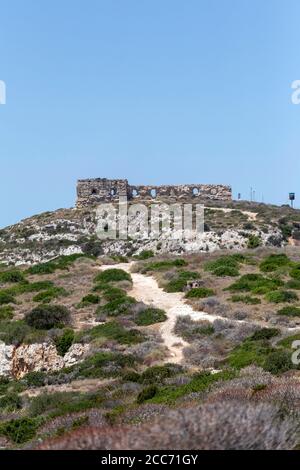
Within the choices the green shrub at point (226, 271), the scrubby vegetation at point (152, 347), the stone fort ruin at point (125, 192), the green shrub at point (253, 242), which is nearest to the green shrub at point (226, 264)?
the green shrub at point (226, 271)

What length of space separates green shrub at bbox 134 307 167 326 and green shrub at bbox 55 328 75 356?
2.91 meters

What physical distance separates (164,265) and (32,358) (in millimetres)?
16234

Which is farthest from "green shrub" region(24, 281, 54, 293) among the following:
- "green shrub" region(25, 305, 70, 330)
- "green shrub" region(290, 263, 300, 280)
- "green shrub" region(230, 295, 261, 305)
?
"green shrub" region(290, 263, 300, 280)

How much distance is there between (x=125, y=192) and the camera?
62.5 metres

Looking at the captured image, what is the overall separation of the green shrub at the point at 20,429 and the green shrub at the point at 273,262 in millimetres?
22000

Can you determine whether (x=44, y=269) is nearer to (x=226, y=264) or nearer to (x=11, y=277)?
(x=11, y=277)

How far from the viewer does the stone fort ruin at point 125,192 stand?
205 ft

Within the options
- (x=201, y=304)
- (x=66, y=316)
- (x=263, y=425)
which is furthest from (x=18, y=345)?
(x=263, y=425)

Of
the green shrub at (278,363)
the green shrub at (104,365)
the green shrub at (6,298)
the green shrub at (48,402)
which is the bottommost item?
the green shrub at (6,298)

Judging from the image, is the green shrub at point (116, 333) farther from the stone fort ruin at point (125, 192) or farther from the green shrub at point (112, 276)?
the stone fort ruin at point (125, 192)

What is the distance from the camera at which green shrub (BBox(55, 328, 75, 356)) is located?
20.8 meters

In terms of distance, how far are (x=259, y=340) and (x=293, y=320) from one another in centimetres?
375
